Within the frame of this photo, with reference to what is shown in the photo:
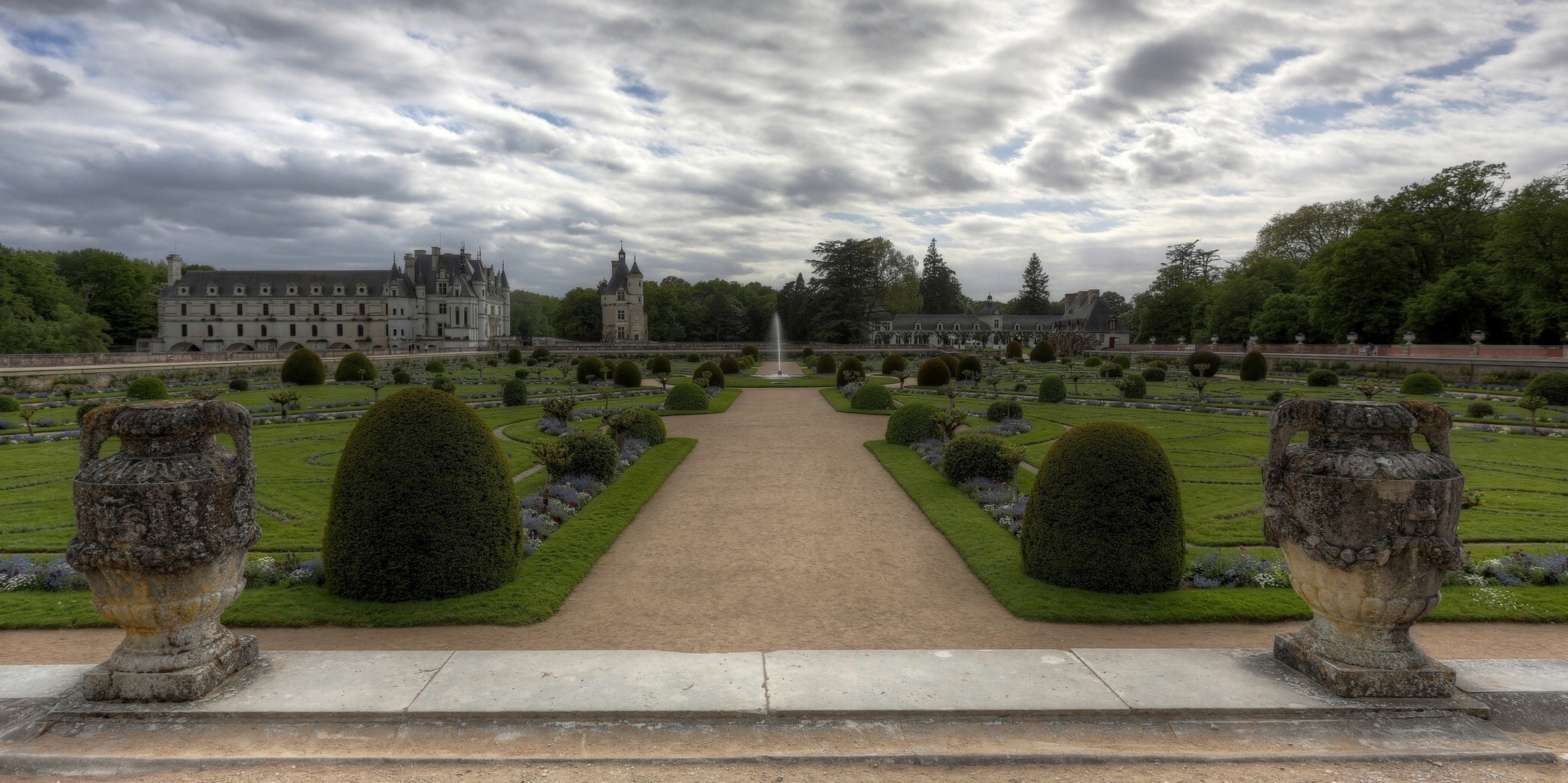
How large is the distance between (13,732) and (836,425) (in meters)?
19.6

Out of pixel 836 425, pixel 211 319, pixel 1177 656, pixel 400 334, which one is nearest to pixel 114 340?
pixel 211 319

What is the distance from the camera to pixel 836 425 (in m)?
23.4

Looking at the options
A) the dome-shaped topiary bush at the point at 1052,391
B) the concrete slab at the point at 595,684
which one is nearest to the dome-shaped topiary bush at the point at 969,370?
the dome-shaped topiary bush at the point at 1052,391

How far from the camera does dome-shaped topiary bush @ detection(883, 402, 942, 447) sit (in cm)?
1884

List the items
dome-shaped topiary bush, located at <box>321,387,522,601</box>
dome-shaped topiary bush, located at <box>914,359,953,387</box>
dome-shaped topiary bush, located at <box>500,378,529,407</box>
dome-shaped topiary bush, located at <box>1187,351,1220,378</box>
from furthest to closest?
dome-shaped topiary bush, located at <box>1187,351,1220,378</box>
dome-shaped topiary bush, located at <box>914,359,953,387</box>
dome-shaped topiary bush, located at <box>500,378,529,407</box>
dome-shaped topiary bush, located at <box>321,387,522,601</box>

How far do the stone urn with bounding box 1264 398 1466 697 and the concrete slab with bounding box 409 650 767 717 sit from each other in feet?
13.1

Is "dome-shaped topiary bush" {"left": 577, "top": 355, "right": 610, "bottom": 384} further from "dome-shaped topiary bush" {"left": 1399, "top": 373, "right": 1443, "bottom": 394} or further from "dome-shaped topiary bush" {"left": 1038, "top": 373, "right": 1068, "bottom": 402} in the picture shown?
"dome-shaped topiary bush" {"left": 1399, "top": 373, "right": 1443, "bottom": 394}

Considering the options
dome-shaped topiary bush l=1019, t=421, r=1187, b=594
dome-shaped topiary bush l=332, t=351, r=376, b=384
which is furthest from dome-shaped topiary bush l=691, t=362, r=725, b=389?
dome-shaped topiary bush l=1019, t=421, r=1187, b=594

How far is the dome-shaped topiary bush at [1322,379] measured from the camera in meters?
37.3

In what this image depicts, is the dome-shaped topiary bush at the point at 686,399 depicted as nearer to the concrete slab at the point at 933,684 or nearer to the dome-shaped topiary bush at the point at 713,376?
the dome-shaped topiary bush at the point at 713,376

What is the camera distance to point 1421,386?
111 ft

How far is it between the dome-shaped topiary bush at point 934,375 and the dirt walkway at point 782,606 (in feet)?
83.5

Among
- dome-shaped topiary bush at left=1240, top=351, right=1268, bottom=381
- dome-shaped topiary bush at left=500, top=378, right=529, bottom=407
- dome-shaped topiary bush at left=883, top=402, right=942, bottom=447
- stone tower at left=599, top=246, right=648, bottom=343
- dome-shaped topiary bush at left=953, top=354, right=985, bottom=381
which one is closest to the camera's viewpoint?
dome-shaped topiary bush at left=883, top=402, right=942, bottom=447

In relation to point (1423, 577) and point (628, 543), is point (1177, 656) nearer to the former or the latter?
point (1423, 577)
